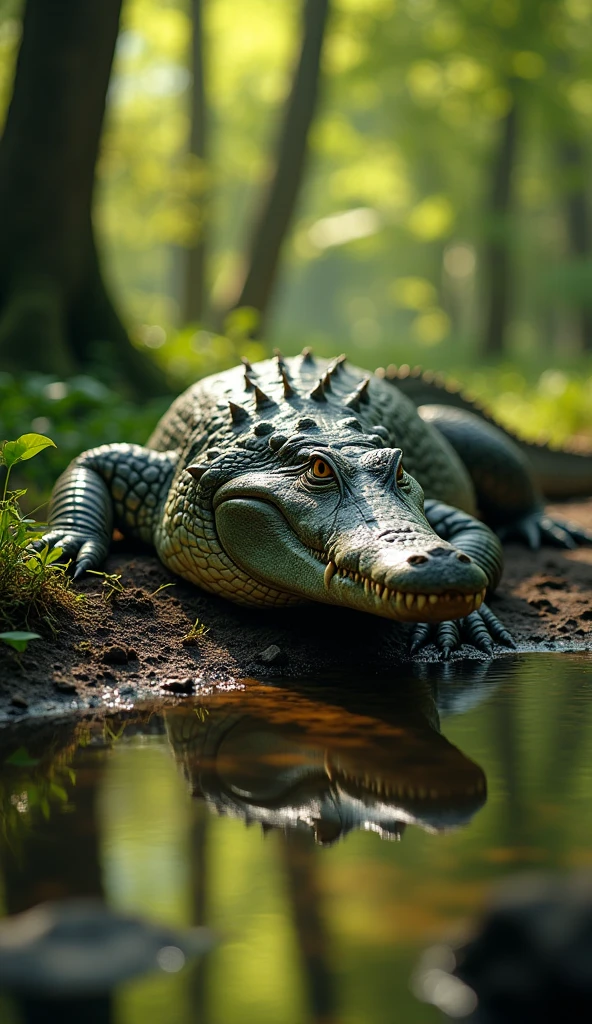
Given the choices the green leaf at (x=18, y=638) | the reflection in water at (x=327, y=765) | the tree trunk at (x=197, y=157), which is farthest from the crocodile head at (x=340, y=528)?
the tree trunk at (x=197, y=157)

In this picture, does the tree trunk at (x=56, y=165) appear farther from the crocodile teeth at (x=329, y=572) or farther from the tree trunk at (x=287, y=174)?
the tree trunk at (x=287, y=174)

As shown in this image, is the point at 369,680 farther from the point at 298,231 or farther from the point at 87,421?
the point at 298,231

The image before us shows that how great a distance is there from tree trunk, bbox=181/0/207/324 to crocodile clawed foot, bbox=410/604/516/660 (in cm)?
1162

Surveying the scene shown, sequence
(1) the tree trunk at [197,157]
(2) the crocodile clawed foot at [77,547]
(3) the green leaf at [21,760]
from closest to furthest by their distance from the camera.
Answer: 1. (3) the green leaf at [21,760]
2. (2) the crocodile clawed foot at [77,547]
3. (1) the tree trunk at [197,157]

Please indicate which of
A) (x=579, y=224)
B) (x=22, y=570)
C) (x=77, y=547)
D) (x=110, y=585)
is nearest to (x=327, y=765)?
(x=22, y=570)

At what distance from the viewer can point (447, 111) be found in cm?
2775

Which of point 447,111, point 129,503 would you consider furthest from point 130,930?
point 447,111

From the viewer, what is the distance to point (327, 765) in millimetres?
3443

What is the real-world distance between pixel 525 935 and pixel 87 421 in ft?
19.5

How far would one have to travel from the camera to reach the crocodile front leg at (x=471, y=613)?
4988 millimetres

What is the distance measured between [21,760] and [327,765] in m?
0.96

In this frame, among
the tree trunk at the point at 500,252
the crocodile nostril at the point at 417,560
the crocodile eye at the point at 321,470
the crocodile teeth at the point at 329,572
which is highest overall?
the crocodile nostril at the point at 417,560

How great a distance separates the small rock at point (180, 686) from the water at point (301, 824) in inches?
4.3

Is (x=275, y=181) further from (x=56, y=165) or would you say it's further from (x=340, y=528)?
(x=340, y=528)
